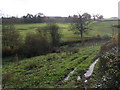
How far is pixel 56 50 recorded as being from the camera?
98.7ft

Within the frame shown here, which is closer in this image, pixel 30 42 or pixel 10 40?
pixel 30 42

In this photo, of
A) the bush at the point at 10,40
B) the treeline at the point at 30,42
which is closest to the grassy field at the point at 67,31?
the bush at the point at 10,40

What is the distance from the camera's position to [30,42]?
28.0m

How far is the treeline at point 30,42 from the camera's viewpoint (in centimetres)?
2831

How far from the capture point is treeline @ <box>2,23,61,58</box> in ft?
92.9

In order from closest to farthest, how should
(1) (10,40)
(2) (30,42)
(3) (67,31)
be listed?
(2) (30,42), (1) (10,40), (3) (67,31)

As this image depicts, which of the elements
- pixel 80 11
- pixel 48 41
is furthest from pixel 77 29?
pixel 48 41

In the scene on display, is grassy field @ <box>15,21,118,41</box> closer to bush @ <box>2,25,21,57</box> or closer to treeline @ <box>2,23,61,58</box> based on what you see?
bush @ <box>2,25,21,57</box>

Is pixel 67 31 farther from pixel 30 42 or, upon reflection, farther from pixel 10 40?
pixel 30 42

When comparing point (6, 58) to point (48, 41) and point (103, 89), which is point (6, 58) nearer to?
point (48, 41)

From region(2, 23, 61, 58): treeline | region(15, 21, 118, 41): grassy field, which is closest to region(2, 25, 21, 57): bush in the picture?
region(2, 23, 61, 58): treeline

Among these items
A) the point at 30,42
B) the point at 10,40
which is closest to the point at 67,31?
the point at 10,40

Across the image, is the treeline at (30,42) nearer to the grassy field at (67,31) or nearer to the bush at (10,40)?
the bush at (10,40)

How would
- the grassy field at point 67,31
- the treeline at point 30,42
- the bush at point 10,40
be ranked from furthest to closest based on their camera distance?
1. the grassy field at point 67,31
2. the bush at point 10,40
3. the treeline at point 30,42
